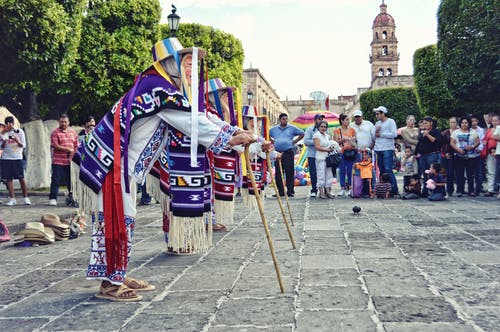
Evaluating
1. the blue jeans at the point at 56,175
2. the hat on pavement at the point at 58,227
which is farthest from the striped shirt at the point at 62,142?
the hat on pavement at the point at 58,227

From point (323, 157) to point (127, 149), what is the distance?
8.53 m

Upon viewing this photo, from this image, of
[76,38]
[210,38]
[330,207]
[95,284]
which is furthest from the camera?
[210,38]

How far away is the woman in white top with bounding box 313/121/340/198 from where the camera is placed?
11906 millimetres

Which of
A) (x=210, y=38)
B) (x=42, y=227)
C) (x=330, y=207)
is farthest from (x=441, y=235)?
(x=210, y=38)

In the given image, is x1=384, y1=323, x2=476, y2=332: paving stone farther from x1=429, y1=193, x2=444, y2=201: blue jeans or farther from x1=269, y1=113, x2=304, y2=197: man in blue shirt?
x1=269, y1=113, x2=304, y2=197: man in blue shirt

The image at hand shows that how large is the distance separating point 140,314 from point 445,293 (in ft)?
7.22

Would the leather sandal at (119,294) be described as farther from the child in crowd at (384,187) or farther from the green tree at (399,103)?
the green tree at (399,103)

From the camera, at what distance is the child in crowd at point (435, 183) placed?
10.6m

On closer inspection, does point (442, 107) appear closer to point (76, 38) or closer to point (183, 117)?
point (76, 38)

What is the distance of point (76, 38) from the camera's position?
44.1ft

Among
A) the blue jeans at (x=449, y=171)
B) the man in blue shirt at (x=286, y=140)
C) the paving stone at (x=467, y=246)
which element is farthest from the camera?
the man in blue shirt at (x=286, y=140)

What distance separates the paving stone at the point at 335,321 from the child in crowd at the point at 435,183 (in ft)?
26.5

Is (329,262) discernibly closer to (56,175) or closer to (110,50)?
(56,175)

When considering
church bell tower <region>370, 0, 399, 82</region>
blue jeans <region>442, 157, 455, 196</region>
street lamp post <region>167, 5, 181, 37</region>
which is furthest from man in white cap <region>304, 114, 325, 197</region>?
church bell tower <region>370, 0, 399, 82</region>
